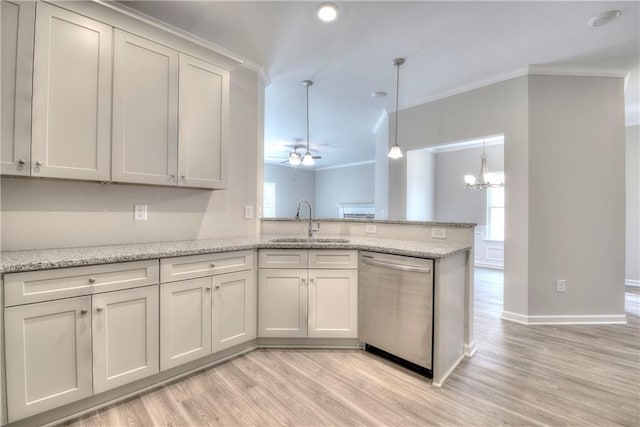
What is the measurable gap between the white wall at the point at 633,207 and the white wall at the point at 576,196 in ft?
7.56

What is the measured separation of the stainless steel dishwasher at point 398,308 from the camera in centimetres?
208

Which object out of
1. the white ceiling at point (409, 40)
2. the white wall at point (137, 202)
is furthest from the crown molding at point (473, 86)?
the white wall at point (137, 202)

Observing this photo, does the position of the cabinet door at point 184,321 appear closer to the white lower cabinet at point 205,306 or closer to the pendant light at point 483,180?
the white lower cabinet at point 205,306

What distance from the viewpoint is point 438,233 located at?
2.62 meters

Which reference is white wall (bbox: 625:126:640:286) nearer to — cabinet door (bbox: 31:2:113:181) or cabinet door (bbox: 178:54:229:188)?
cabinet door (bbox: 178:54:229:188)

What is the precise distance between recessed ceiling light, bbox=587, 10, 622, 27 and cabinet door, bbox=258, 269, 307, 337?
10.4 feet

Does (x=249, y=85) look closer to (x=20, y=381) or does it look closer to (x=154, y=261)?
(x=154, y=261)

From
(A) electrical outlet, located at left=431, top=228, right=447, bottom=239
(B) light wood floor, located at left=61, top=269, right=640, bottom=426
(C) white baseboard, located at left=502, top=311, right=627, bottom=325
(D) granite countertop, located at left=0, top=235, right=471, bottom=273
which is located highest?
(A) electrical outlet, located at left=431, top=228, right=447, bottom=239

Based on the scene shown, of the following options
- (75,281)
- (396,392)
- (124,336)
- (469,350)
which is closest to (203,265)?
(124,336)

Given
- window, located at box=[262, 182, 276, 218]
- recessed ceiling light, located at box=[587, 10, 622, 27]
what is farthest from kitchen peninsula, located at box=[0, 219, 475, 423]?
window, located at box=[262, 182, 276, 218]

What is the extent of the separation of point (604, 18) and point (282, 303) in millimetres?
3534

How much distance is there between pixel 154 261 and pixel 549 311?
3941 mm

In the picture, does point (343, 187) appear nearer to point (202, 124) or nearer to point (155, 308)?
point (202, 124)

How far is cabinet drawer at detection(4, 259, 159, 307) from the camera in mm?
1478
